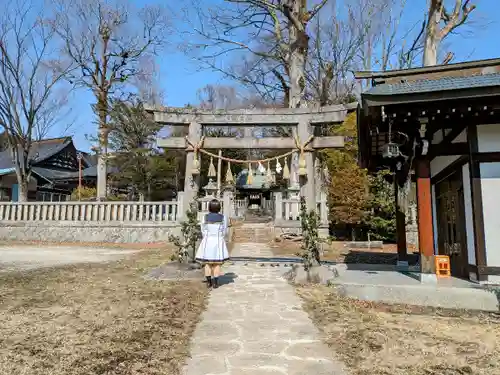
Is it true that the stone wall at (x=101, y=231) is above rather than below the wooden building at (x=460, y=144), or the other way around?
below

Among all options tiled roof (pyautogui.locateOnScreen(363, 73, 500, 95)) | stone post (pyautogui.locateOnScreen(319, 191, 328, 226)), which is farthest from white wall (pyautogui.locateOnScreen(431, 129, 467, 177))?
stone post (pyautogui.locateOnScreen(319, 191, 328, 226))

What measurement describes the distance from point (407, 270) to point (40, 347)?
23.8 feet

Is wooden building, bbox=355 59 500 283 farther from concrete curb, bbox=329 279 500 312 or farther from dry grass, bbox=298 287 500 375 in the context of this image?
dry grass, bbox=298 287 500 375

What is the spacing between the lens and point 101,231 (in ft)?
53.1

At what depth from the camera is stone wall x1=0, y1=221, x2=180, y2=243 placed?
16.0 meters

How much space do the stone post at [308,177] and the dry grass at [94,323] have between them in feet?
10.5

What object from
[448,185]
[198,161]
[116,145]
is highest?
[116,145]

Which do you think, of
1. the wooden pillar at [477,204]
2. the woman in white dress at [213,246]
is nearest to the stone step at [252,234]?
the woman in white dress at [213,246]

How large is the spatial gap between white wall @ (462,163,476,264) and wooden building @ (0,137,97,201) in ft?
87.0

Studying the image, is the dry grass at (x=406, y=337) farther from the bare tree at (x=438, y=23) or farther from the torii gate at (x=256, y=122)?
the bare tree at (x=438, y=23)

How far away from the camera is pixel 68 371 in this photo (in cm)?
308

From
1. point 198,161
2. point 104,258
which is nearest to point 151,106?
point 198,161

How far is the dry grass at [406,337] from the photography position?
339 centimetres

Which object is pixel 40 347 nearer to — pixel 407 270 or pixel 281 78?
pixel 407 270
